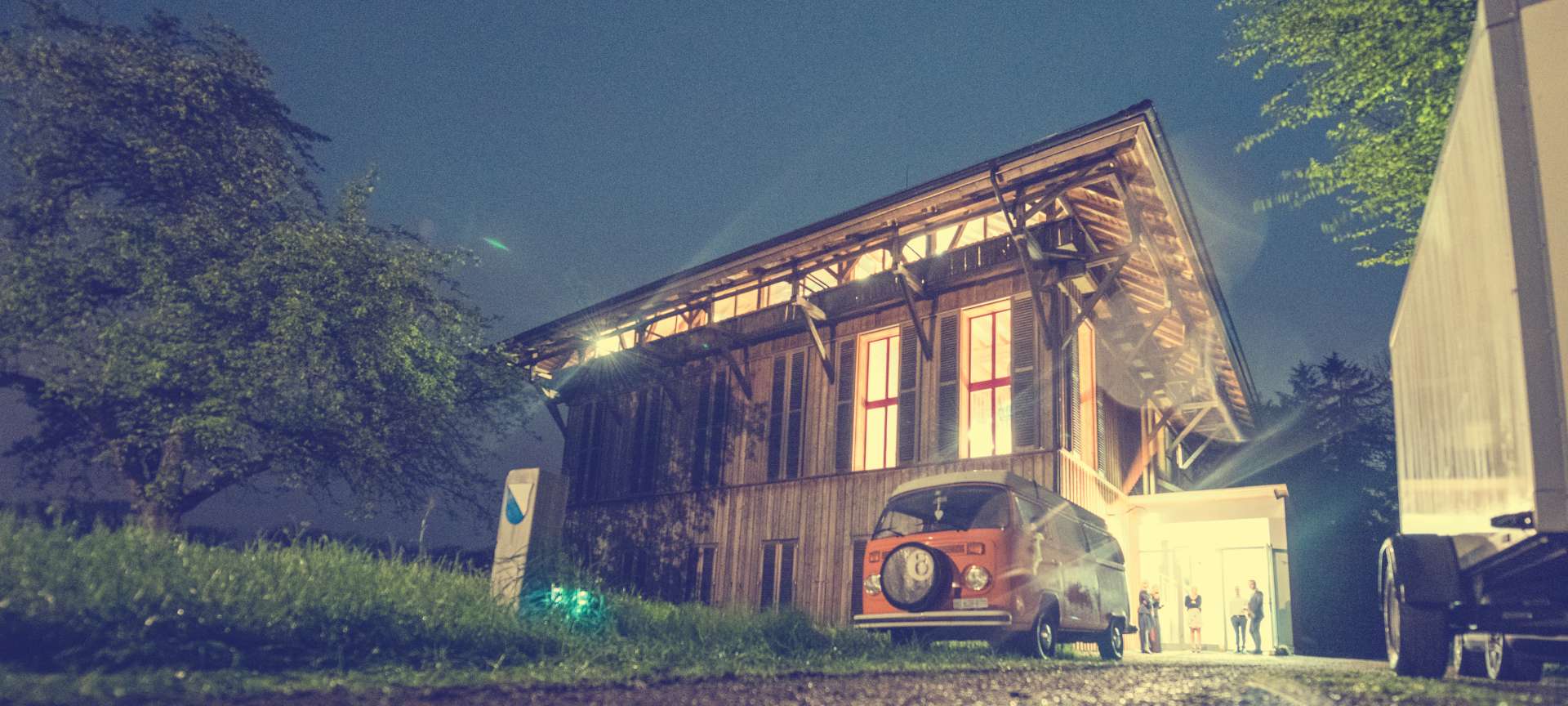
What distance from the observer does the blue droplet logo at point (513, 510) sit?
26.1ft

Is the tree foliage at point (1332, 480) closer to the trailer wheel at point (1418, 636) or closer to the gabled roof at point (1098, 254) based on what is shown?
A: the gabled roof at point (1098, 254)

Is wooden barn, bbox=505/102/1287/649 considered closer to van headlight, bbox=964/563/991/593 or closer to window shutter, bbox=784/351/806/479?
window shutter, bbox=784/351/806/479

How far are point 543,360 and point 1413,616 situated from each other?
22819mm

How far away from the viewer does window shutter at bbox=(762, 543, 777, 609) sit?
1788 cm

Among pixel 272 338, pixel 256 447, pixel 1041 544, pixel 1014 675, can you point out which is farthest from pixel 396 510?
pixel 1014 675

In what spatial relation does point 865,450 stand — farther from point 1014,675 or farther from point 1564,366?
point 1564,366

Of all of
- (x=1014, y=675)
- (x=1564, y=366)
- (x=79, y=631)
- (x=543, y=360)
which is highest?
A: (x=543, y=360)

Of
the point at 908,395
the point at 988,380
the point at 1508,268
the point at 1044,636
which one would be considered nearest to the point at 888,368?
the point at 908,395

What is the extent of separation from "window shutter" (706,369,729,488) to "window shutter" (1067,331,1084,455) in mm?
8190

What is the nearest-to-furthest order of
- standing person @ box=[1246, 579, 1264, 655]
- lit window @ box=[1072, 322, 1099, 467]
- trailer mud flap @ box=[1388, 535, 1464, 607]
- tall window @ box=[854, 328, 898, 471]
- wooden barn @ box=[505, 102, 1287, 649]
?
trailer mud flap @ box=[1388, 535, 1464, 607]
wooden barn @ box=[505, 102, 1287, 649]
lit window @ box=[1072, 322, 1099, 467]
tall window @ box=[854, 328, 898, 471]
standing person @ box=[1246, 579, 1264, 655]

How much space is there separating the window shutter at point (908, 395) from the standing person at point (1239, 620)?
930 centimetres

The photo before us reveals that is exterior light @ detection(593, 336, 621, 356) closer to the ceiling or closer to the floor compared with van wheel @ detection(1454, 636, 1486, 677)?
closer to the ceiling

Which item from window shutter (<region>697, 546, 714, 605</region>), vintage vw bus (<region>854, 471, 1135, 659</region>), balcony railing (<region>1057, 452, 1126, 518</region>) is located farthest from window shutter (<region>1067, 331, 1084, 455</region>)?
window shutter (<region>697, 546, 714, 605</region>)

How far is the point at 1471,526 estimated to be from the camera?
5414 millimetres
